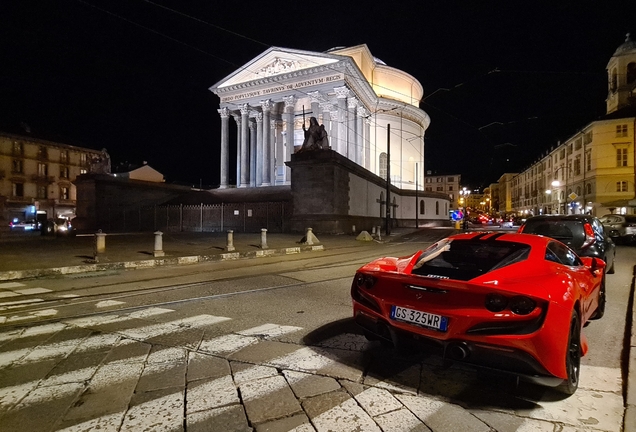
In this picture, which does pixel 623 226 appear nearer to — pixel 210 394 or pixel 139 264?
pixel 139 264

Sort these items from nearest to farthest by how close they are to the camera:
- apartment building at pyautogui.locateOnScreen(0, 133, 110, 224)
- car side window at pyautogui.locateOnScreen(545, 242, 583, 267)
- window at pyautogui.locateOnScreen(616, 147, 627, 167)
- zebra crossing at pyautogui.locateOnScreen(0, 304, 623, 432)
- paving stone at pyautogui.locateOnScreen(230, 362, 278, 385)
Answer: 1. zebra crossing at pyautogui.locateOnScreen(0, 304, 623, 432)
2. paving stone at pyautogui.locateOnScreen(230, 362, 278, 385)
3. car side window at pyautogui.locateOnScreen(545, 242, 583, 267)
4. window at pyautogui.locateOnScreen(616, 147, 627, 167)
5. apartment building at pyautogui.locateOnScreen(0, 133, 110, 224)

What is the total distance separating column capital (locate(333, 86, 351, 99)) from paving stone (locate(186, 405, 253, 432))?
118 ft

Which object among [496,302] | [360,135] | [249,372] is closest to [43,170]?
[360,135]

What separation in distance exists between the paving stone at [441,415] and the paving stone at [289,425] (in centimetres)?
82

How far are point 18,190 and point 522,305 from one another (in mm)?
64610

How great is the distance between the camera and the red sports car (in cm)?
285

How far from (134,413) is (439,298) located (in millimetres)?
2544

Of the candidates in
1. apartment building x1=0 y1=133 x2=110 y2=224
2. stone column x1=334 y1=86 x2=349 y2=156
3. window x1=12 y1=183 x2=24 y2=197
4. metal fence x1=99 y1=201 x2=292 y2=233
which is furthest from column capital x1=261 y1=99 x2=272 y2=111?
window x1=12 y1=183 x2=24 y2=197

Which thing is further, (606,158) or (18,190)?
(18,190)

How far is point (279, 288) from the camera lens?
26.1 feet

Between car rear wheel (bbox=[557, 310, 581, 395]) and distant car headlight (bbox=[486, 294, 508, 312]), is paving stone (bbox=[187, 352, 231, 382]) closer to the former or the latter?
distant car headlight (bbox=[486, 294, 508, 312])

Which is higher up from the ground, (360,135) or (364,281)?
(360,135)

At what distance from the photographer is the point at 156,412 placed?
2.85 meters

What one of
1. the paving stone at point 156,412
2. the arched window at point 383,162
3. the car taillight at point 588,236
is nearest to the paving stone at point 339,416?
the paving stone at point 156,412
